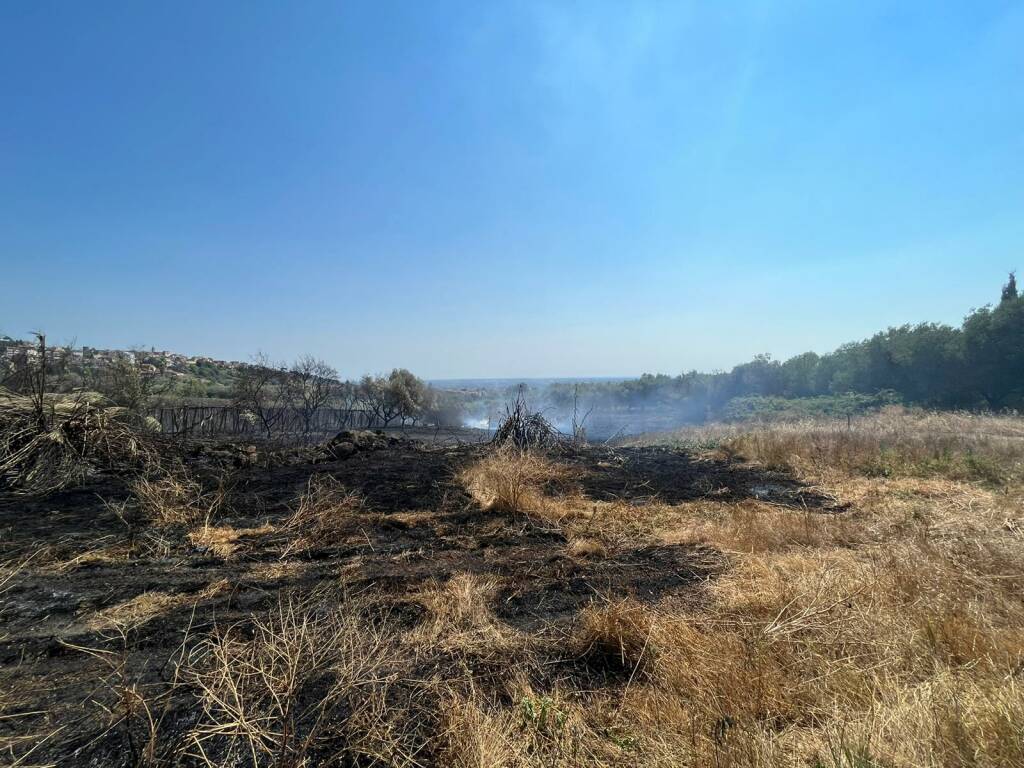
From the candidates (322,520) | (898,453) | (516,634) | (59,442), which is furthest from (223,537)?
(898,453)

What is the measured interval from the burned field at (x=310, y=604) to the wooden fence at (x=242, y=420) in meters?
8.24

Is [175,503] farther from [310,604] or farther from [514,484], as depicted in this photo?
[514,484]

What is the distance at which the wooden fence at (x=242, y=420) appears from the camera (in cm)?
1580

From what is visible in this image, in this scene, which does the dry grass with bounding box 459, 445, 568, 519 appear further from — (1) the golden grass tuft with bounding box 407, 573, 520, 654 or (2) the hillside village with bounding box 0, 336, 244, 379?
(2) the hillside village with bounding box 0, 336, 244, 379

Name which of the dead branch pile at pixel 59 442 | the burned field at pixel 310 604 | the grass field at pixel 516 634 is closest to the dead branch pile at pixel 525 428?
the burned field at pixel 310 604

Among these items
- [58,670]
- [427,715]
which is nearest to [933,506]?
[427,715]

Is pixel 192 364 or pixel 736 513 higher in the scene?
pixel 192 364

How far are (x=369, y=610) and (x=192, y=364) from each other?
36613mm

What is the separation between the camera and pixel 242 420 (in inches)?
756

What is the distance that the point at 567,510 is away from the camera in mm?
6934

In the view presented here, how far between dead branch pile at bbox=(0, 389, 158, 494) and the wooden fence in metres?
3.76

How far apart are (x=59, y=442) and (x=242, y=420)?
12183 millimetres

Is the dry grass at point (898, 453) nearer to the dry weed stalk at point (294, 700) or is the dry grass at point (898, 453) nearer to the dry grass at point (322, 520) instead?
the dry grass at point (322, 520)

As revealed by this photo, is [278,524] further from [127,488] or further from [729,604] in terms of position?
[729,604]
